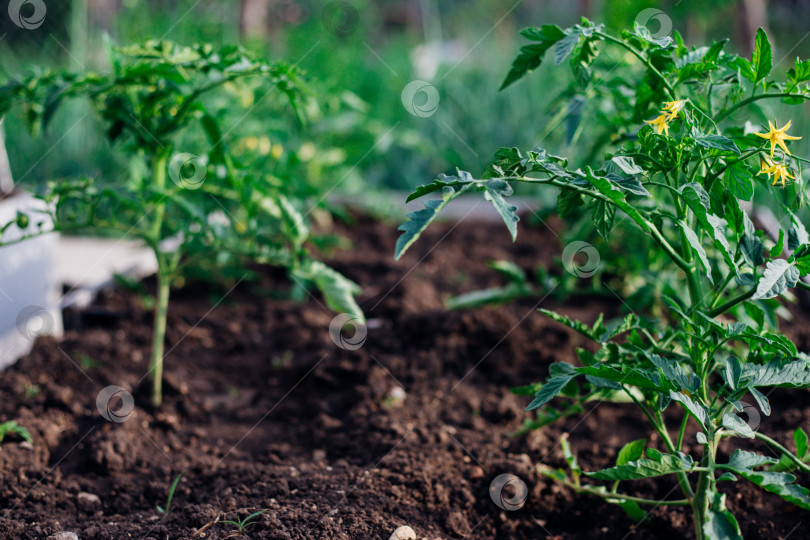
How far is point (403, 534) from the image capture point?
4.89 feet

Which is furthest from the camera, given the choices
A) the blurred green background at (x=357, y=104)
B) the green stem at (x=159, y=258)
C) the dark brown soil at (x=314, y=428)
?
the blurred green background at (x=357, y=104)

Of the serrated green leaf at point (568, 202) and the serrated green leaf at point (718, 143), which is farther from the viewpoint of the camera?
the serrated green leaf at point (568, 202)

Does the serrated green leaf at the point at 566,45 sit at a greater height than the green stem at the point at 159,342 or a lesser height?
greater

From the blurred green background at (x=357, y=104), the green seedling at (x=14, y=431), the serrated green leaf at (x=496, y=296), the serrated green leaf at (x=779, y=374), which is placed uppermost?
the blurred green background at (x=357, y=104)

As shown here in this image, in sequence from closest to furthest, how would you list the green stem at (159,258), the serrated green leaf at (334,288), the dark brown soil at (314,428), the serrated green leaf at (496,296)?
the dark brown soil at (314,428)
the serrated green leaf at (334,288)
the green stem at (159,258)
the serrated green leaf at (496,296)

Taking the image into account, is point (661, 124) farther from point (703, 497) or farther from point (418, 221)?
point (703, 497)

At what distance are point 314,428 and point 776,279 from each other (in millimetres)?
1355

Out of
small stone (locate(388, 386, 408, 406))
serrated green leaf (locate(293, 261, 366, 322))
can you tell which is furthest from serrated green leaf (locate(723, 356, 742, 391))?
small stone (locate(388, 386, 408, 406))

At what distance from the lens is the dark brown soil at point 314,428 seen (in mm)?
1611

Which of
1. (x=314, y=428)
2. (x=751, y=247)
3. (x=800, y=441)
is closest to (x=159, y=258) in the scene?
(x=314, y=428)

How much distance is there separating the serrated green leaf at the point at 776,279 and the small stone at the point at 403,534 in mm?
826

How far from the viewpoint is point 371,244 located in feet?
11.9

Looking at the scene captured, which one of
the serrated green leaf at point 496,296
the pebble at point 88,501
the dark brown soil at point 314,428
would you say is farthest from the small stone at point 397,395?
the pebble at point 88,501

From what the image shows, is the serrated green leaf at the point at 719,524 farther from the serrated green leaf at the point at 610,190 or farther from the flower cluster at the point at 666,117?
the flower cluster at the point at 666,117
